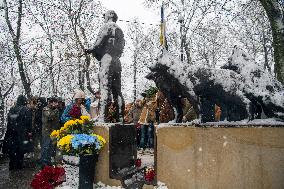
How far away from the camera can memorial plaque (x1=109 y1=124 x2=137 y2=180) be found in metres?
5.98

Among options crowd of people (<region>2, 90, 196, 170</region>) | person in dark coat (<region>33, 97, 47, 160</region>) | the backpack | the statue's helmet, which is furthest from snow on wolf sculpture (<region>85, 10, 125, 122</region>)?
person in dark coat (<region>33, 97, 47, 160</region>)

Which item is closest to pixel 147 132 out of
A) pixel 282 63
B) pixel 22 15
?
pixel 282 63

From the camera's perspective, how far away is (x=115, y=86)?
705 centimetres

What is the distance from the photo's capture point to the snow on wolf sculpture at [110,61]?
22.5 ft

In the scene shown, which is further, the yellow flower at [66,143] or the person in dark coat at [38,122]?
the person in dark coat at [38,122]

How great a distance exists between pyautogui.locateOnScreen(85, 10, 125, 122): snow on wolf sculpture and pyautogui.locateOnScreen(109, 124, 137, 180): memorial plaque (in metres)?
0.59

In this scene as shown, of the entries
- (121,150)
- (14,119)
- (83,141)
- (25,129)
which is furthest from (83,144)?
(25,129)

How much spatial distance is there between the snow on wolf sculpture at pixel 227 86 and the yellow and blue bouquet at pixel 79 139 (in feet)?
4.61

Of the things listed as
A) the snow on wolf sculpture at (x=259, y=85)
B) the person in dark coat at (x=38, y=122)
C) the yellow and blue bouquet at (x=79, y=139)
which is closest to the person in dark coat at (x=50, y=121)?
the person in dark coat at (x=38, y=122)

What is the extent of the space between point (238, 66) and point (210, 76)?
0.50 meters

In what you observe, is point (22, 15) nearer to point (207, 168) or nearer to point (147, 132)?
point (147, 132)

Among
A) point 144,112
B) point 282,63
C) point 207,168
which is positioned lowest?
point 207,168

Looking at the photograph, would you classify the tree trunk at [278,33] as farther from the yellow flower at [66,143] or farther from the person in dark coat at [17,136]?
the person in dark coat at [17,136]

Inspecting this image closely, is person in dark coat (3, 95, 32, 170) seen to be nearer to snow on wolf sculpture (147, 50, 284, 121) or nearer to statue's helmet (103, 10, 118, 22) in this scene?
statue's helmet (103, 10, 118, 22)
